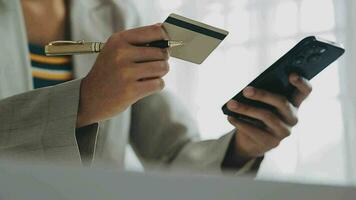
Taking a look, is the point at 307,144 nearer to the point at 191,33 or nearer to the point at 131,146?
the point at 131,146

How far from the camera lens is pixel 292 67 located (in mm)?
420

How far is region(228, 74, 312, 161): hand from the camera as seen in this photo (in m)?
0.43

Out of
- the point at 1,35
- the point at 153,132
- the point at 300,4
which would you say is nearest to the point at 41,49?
the point at 1,35

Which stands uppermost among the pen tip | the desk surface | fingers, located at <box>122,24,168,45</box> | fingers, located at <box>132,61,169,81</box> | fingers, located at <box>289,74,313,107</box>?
the desk surface

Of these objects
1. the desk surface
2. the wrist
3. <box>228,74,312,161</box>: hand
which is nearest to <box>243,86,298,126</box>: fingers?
<box>228,74,312,161</box>: hand

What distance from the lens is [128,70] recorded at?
1.22ft

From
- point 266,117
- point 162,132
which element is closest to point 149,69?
point 266,117

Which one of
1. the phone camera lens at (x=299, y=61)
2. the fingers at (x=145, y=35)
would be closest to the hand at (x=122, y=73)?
the fingers at (x=145, y=35)

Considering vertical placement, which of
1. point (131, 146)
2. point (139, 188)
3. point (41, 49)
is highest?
point (139, 188)

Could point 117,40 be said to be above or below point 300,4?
above

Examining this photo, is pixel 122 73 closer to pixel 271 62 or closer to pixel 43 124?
pixel 43 124

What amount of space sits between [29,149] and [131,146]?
277 mm

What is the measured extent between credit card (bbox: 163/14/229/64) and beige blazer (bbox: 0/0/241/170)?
7 centimetres

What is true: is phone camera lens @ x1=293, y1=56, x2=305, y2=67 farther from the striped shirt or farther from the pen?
the striped shirt
